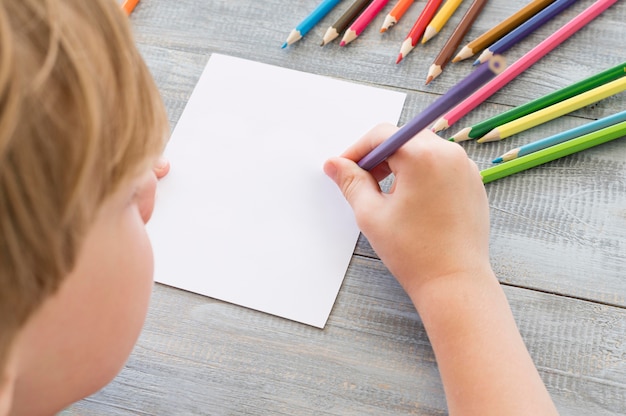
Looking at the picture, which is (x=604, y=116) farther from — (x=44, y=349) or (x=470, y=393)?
(x=44, y=349)

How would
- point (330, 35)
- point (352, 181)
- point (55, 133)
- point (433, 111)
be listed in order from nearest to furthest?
point (55, 133) < point (433, 111) < point (352, 181) < point (330, 35)

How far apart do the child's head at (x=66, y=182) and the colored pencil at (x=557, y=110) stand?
35cm

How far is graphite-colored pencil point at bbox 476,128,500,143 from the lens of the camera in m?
0.62

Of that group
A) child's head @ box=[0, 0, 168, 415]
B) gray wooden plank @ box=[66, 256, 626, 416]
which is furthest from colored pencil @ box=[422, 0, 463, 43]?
child's head @ box=[0, 0, 168, 415]

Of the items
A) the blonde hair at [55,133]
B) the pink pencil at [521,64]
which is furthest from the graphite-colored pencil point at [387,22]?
the blonde hair at [55,133]

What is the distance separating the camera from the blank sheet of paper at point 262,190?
1.88 feet

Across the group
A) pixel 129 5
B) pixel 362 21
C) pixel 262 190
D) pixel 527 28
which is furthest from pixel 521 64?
pixel 129 5

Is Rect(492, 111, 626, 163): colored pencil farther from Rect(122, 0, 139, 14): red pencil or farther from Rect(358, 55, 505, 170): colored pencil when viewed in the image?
Rect(122, 0, 139, 14): red pencil

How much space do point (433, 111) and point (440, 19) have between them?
27 cm

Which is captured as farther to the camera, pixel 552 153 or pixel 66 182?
Answer: pixel 552 153

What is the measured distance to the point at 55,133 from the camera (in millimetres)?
291

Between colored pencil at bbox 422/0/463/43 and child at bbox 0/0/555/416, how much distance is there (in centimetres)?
15

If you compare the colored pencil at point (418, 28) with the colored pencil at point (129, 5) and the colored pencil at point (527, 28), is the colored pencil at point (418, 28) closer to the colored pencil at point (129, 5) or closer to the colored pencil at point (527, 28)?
the colored pencil at point (527, 28)

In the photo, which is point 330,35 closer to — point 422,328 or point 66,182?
point 422,328
